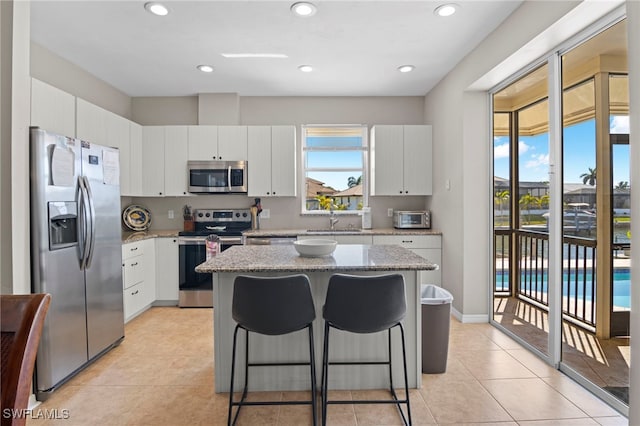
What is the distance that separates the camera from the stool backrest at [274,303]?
1899mm

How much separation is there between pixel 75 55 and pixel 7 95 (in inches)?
65.0

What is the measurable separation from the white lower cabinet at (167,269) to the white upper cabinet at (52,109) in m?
1.62

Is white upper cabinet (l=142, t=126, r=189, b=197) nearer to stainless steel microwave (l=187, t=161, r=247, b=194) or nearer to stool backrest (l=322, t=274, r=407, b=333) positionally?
stainless steel microwave (l=187, t=161, r=247, b=194)

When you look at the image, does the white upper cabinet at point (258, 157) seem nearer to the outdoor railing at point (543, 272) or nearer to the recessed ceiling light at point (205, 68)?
the recessed ceiling light at point (205, 68)

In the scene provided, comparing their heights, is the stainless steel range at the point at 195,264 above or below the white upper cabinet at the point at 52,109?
below

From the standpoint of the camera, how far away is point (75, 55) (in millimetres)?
3496

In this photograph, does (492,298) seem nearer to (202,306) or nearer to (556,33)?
(556,33)

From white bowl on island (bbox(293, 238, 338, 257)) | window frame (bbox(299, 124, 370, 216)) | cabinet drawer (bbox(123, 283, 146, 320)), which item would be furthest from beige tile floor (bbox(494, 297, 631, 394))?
cabinet drawer (bbox(123, 283, 146, 320))

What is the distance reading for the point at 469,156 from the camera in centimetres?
367

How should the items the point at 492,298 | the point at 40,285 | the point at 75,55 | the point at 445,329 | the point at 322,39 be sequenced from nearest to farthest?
the point at 40,285
the point at 445,329
the point at 322,39
the point at 75,55
the point at 492,298

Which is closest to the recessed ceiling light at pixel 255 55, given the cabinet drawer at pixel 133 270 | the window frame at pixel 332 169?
the window frame at pixel 332 169

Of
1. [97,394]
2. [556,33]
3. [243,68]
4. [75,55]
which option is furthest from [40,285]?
[556,33]

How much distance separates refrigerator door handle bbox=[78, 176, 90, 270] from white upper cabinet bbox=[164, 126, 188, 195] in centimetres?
191

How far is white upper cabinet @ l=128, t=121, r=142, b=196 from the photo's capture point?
4266 mm
